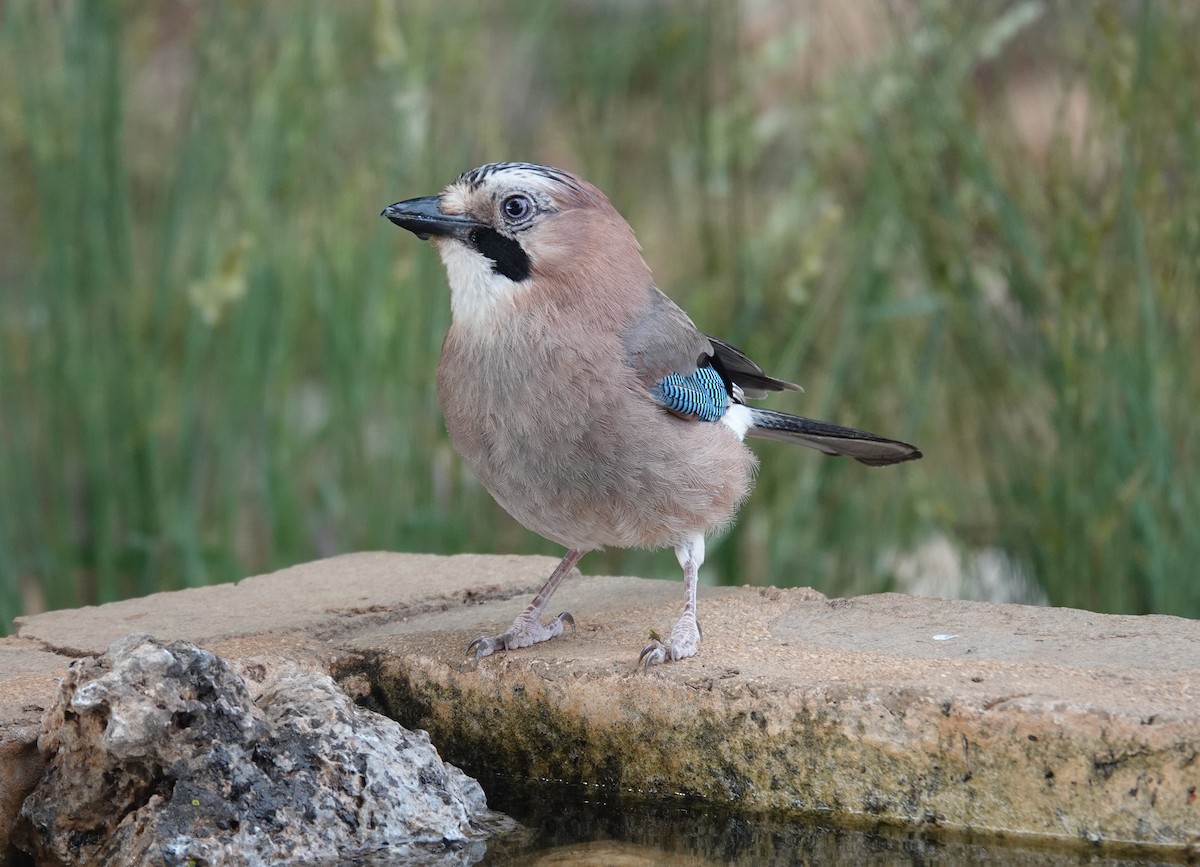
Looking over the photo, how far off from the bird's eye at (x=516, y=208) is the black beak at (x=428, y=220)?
75 millimetres

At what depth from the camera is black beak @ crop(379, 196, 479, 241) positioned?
3.35 metres

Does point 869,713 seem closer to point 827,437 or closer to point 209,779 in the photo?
point 209,779

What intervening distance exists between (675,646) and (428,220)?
1.03 metres

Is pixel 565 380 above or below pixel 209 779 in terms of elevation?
above

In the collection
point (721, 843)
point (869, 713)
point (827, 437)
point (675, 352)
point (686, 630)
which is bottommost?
point (721, 843)

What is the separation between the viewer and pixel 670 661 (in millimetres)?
3137

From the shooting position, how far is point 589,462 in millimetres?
3354

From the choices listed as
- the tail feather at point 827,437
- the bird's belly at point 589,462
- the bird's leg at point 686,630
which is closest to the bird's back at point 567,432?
the bird's belly at point 589,462

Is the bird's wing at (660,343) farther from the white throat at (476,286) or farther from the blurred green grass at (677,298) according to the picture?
the blurred green grass at (677,298)

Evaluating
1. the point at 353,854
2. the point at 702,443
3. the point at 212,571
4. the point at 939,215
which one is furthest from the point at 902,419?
the point at 353,854

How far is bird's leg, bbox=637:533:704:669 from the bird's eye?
2.68ft

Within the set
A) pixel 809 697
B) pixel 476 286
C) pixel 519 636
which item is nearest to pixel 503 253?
pixel 476 286

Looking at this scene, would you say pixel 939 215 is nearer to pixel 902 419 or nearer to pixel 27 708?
pixel 902 419

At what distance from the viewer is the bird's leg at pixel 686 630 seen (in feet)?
10.2
